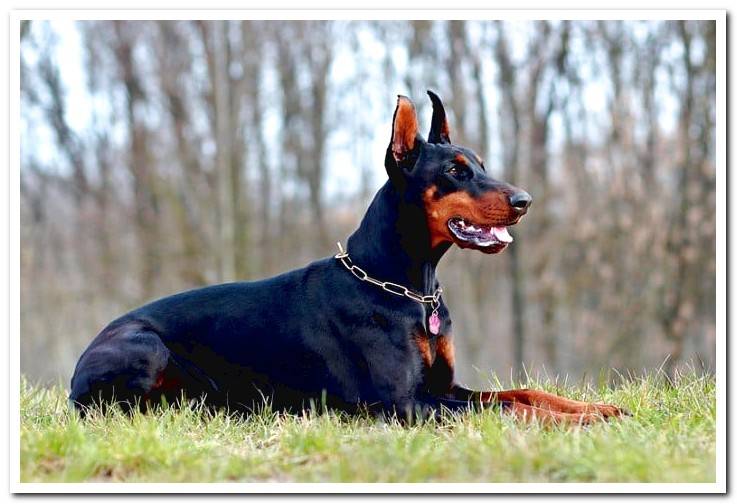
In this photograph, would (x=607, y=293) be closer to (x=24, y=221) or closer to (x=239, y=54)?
(x=239, y=54)

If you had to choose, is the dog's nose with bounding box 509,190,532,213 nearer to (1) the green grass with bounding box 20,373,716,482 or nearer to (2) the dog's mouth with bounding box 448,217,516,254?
(2) the dog's mouth with bounding box 448,217,516,254

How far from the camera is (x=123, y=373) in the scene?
4895 millimetres

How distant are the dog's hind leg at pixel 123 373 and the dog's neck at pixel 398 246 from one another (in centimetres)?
121

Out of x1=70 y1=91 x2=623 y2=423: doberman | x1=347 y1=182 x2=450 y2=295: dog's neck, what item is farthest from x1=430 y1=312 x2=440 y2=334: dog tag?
x1=347 y1=182 x2=450 y2=295: dog's neck

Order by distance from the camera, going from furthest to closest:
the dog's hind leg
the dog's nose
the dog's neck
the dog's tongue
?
the dog's hind leg → the dog's neck → the dog's tongue → the dog's nose

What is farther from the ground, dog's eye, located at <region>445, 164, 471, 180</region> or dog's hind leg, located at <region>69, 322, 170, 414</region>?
dog's eye, located at <region>445, 164, 471, 180</region>

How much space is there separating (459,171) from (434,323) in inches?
30.5

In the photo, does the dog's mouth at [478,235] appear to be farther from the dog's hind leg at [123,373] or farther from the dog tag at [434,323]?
the dog's hind leg at [123,373]

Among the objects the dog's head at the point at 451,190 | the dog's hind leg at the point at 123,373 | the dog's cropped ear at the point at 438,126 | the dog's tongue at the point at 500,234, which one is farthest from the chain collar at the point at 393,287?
the dog's hind leg at the point at 123,373

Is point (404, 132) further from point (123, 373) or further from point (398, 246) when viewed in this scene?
point (123, 373)

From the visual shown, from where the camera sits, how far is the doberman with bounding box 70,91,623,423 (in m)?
4.54
